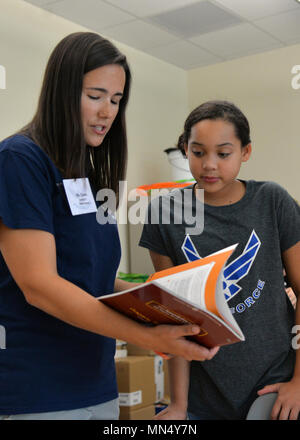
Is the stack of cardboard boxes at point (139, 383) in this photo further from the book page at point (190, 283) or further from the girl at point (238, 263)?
the book page at point (190, 283)

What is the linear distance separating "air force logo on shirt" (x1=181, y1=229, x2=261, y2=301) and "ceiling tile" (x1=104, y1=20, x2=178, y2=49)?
3386 millimetres

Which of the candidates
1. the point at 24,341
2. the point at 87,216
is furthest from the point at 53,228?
the point at 24,341

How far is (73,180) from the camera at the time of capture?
115cm

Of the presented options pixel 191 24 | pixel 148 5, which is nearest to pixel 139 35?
pixel 191 24

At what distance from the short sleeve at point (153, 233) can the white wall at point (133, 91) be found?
2.48 metres

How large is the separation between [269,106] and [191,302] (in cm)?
452

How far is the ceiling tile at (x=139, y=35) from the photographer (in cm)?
443

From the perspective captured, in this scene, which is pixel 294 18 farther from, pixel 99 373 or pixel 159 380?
pixel 99 373

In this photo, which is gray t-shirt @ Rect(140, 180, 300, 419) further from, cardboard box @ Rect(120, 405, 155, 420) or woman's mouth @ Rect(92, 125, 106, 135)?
cardboard box @ Rect(120, 405, 155, 420)

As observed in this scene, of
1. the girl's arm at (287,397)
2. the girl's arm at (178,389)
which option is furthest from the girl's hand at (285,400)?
the girl's arm at (178,389)

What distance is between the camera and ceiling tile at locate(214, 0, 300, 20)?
404cm

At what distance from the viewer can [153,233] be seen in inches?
57.1

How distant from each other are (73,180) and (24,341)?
13.0 inches

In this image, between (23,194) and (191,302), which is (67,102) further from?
(191,302)
